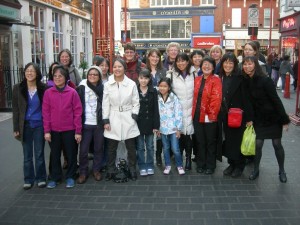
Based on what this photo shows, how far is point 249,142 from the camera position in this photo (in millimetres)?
5457

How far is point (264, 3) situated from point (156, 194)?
1564 inches

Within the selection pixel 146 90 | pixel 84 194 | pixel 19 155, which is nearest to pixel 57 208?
pixel 84 194

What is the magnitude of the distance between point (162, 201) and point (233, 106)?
1.84 meters

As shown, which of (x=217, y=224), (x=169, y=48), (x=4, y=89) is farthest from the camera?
(x=4, y=89)

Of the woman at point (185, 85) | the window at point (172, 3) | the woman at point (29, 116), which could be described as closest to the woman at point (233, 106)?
the woman at point (185, 85)

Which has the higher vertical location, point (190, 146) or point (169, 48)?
point (169, 48)

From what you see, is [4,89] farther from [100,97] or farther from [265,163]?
[265,163]

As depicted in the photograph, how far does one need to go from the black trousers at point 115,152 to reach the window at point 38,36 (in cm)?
972

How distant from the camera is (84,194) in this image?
5.11 meters

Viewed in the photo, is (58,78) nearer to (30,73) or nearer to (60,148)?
(30,73)

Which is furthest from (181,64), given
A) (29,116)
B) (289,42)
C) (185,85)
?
(289,42)

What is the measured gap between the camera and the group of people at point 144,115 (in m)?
5.27

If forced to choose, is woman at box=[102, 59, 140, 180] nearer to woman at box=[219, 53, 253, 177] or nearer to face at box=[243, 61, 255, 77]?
woman at box=[219, 53, 253, 177]

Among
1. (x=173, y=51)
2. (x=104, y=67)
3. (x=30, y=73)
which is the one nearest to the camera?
(x=30, y=73)
